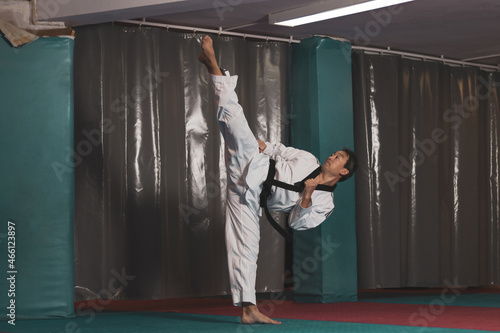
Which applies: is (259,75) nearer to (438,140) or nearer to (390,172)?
(390,172)

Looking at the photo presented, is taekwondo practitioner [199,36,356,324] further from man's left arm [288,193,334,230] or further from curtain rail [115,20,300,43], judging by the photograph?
curtain rail [115,20,300,43]

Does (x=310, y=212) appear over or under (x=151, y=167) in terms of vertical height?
under

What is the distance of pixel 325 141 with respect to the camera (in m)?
5.39

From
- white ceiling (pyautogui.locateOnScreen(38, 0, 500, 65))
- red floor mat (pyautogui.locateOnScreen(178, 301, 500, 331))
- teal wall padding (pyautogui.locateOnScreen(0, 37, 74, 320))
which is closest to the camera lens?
red floor mat (pyautogui.locateOnScreen(178, 301, 500, 331))

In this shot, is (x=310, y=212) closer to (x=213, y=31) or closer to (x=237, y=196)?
(x=237, y=196)

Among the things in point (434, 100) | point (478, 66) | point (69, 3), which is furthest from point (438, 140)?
point (69, 3)

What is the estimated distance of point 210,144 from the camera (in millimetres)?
5316

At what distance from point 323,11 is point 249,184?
5.09 ft

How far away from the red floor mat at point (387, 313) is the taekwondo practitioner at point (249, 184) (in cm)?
57

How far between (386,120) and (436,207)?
971 mm

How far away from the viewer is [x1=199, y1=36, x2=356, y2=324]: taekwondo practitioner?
3797 millimetres

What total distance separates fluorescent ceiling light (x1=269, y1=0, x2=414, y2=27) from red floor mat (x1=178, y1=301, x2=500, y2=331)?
2061 mm

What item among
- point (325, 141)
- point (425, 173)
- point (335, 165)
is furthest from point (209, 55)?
point (425, 173)

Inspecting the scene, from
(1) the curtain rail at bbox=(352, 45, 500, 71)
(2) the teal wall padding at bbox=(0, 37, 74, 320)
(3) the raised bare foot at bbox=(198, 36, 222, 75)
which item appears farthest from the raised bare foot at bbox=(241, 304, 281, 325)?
(1) the curtain rail at bbox=(352, 45, 500, 71)
